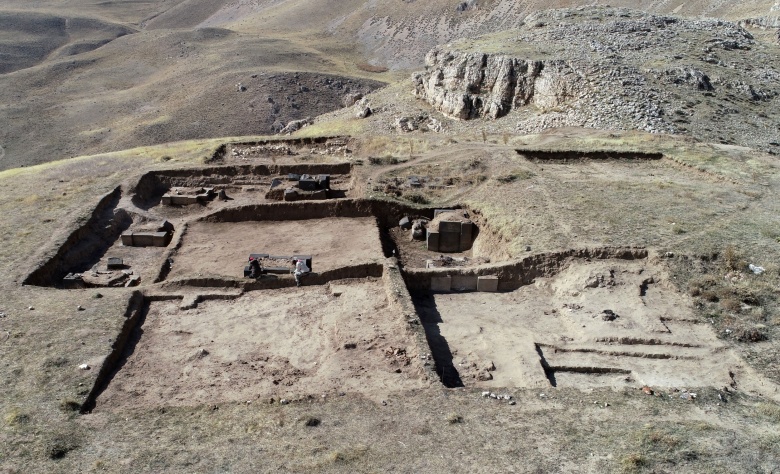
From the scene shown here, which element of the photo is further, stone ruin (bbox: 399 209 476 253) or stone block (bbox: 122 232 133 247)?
stone ruin (bbox: 399 209 476 253)

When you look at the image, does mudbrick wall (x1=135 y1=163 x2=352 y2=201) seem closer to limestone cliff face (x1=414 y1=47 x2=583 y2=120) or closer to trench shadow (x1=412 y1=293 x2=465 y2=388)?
trench shadow (x1=412 y1=293 x2=465 y2=388)

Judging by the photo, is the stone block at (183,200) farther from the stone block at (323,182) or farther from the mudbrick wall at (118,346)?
the mudbrick wall at (118,346)

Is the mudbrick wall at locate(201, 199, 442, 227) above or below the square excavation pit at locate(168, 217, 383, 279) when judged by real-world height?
above

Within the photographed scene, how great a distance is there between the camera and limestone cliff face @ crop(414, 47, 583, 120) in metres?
33.6

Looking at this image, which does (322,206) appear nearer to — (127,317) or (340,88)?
(127,317)

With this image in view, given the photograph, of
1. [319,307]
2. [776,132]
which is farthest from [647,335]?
[776,132]

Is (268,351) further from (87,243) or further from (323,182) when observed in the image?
(323,182)

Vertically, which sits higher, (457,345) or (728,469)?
(728,469)

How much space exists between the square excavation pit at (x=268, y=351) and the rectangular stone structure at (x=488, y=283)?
2.94 metres

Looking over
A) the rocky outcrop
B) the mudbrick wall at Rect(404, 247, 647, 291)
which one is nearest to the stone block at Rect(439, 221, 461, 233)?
the mudbrick wall at Rect(404, 247, 647, 291)

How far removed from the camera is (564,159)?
26812 mm

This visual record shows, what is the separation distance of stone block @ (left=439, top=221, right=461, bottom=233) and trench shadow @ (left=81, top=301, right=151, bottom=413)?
1025cm

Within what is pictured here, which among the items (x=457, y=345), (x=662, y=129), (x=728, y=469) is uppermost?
(x=662, y=129)

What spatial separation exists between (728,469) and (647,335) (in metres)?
5.33
